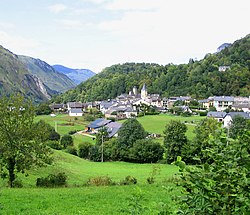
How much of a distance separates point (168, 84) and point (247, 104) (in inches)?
1967

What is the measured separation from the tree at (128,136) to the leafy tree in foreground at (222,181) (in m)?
44.8

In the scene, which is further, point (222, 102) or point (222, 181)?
point (222, 102)

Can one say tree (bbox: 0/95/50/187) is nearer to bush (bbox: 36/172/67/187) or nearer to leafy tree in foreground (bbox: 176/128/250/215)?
bush (bbox: 36/172/67/187)

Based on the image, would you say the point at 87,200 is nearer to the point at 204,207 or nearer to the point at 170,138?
the point at 204,207

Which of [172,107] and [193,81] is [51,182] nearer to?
[172,107]

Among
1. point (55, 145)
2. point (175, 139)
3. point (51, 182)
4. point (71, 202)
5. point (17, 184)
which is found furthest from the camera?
point (55, 145)

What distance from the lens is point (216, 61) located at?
164 m

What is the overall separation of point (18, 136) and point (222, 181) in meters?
16.4

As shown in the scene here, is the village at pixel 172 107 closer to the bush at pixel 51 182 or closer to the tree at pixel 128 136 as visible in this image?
the tree at pixel 128 136

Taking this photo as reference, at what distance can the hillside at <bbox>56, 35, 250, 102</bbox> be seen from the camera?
131 m

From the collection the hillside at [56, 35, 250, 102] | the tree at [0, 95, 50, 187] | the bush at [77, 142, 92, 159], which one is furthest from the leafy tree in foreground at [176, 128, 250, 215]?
the hillside at [56, 35, 250, 102]

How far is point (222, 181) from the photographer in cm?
304

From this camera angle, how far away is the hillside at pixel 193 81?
131125mm

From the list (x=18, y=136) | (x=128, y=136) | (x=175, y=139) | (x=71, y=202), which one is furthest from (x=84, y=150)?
(x=71, y=202)
